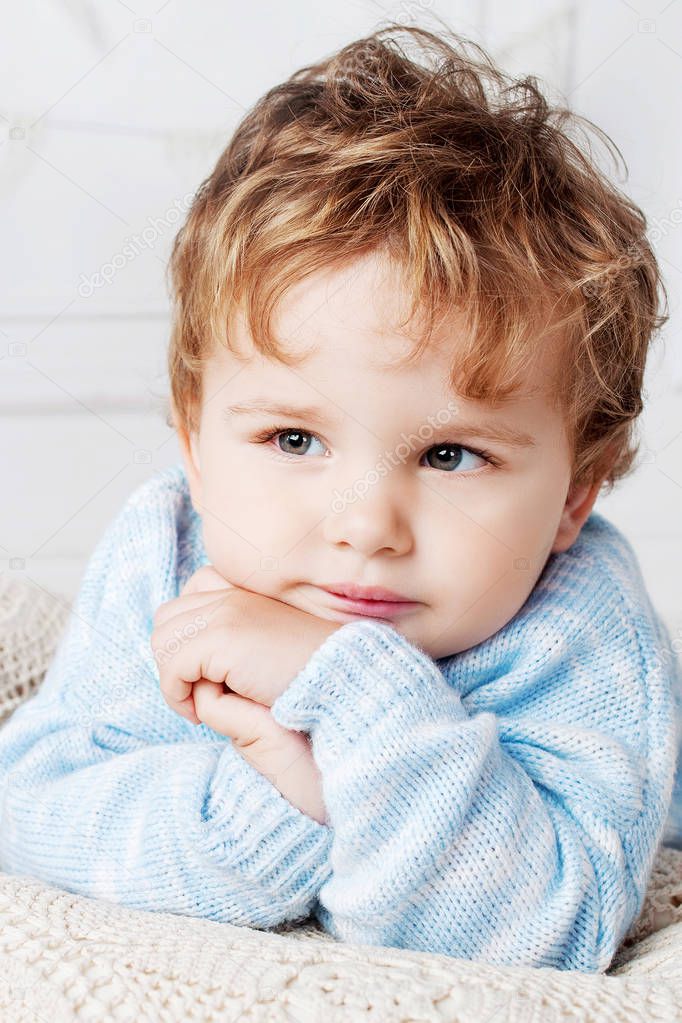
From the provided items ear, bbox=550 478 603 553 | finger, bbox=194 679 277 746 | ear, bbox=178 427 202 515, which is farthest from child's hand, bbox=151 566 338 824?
ear, bbox=550 478 603 553

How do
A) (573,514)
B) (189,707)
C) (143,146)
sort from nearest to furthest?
(189,707) < (573,514) < (143,146)

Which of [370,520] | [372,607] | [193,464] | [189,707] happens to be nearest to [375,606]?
[372,607]

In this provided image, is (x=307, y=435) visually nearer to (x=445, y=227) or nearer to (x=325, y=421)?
(x=325, y=421)

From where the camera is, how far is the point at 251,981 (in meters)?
0.85

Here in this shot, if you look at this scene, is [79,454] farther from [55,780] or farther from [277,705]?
[277,705]

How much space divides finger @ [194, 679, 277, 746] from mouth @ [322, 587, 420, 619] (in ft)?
0.40

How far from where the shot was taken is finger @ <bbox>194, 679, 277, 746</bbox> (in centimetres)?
111

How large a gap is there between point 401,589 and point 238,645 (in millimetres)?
163

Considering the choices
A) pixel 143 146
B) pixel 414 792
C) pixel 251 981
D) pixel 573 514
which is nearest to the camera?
pixel 251 981

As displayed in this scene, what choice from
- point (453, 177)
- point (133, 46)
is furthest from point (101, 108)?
point (453, 177)

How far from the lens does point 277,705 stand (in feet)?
3.51

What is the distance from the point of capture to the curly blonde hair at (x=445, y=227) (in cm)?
109

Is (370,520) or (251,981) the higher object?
(370,520)

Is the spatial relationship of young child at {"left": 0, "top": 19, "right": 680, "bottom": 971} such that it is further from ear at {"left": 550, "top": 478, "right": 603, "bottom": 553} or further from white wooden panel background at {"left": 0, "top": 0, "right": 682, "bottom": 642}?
white wooden panel background at {"left": 0, "top": 0, "right": 682, "bottom": 642}
